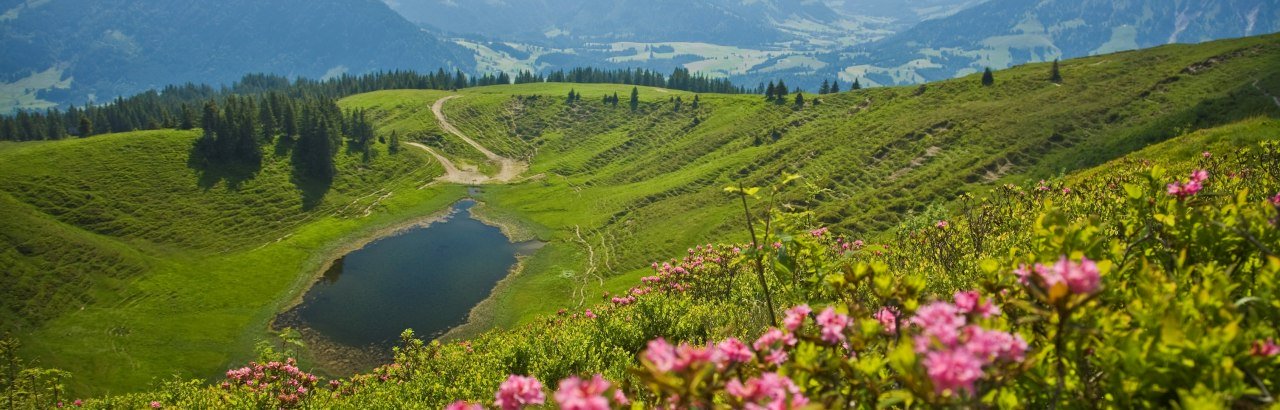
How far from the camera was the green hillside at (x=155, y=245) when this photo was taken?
1983 inches

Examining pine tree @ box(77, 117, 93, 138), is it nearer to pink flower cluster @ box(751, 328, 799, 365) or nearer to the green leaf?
pink flower cluster @ box(751, 328, 799, 365)

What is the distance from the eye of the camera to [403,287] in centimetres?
5981

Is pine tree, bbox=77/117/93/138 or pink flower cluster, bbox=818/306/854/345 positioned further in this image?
pine tree, bbox=77/117/93/138

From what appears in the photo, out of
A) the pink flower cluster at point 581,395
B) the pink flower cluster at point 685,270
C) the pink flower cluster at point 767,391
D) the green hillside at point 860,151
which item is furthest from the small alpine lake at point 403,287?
the pink flower cluster at point 767,391

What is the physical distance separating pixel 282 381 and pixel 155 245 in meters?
69.6

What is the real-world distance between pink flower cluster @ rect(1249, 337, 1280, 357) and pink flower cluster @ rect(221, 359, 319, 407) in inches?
753

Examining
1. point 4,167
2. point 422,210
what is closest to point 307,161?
point 422,210

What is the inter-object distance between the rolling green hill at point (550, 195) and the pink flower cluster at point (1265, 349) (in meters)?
32.2

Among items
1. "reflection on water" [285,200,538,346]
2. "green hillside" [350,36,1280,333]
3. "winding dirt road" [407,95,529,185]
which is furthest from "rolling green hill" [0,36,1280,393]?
"winding dirt road" [407,95,529,185]

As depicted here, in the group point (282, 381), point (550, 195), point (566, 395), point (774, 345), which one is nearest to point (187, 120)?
point (550, 195)

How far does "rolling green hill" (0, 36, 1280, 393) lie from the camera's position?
51812mm

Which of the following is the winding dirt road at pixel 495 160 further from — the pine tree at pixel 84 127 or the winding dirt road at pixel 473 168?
the pine tree at pixel 84 127

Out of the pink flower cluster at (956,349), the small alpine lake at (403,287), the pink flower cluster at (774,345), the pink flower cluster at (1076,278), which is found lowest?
the small alpine lake at (403,287)

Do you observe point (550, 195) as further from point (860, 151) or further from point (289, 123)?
point (860, 151)
